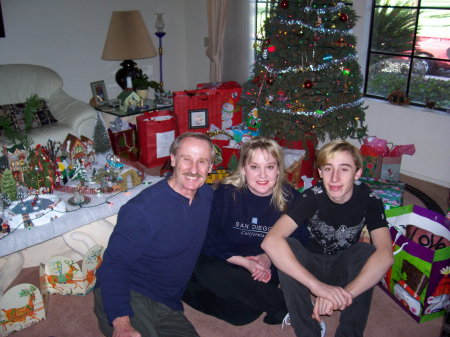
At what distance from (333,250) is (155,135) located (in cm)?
217

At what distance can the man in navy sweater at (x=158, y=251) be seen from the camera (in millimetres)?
1581

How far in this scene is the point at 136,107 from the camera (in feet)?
13.7

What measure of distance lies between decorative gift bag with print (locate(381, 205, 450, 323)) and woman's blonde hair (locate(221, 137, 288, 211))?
0.66 meters

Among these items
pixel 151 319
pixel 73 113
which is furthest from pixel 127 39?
pixel 151 319

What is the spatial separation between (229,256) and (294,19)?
6.70 ft

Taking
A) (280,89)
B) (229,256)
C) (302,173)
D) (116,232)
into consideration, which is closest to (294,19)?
(280,89)

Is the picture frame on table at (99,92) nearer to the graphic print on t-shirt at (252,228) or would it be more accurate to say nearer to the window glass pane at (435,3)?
the graphic print on t-shirt at (252,228)

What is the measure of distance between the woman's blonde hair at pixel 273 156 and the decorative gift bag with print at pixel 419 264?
0.66 metres

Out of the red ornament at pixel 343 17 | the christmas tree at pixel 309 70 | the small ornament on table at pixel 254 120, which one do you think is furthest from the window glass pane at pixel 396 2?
the small ornament on table at pixel 254 120

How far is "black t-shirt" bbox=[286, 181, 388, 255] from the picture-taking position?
193cm

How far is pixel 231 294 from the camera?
2.02 metres

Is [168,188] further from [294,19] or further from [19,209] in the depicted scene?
[294,19]

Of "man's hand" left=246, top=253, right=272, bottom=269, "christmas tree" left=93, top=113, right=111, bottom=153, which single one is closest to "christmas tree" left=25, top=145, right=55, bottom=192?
"christmas tree" left=93, top=113, right=111, bottom=153

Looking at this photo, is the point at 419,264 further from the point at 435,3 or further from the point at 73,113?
the point at 73,113
